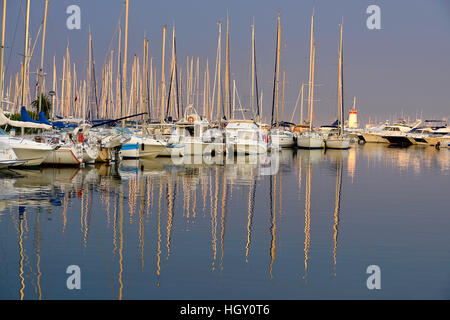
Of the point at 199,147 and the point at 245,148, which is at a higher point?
the point at 199,147

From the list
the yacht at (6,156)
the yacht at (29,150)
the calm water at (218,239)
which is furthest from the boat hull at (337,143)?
the yacht at (6,156)

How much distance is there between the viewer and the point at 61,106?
61.1 m

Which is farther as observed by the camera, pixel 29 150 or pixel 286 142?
pixel 286 142

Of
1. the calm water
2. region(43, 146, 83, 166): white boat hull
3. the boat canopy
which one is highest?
the boat canopy

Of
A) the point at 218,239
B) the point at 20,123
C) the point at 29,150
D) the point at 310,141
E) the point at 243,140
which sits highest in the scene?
the point at 20,123

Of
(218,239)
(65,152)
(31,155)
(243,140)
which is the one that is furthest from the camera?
(243,140)

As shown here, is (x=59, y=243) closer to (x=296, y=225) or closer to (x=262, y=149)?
(x=296, y=225)

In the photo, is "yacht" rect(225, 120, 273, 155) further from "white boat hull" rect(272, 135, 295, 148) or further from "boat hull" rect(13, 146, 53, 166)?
"boat hull" rect(13, 146, 53, 166)

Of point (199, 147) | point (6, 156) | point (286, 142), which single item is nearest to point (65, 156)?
point (6, 156)

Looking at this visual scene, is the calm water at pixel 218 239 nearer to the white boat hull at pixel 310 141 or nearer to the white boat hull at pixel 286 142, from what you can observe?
the white boat hull at pixel 310 141

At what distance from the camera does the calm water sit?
963 cm

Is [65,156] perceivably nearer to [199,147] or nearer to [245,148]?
[199,147]

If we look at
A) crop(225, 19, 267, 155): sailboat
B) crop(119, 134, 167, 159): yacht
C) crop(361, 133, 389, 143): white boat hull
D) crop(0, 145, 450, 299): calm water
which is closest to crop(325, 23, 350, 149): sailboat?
crop(225, 19, 267, 155): sailboat

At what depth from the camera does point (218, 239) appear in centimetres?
1312
